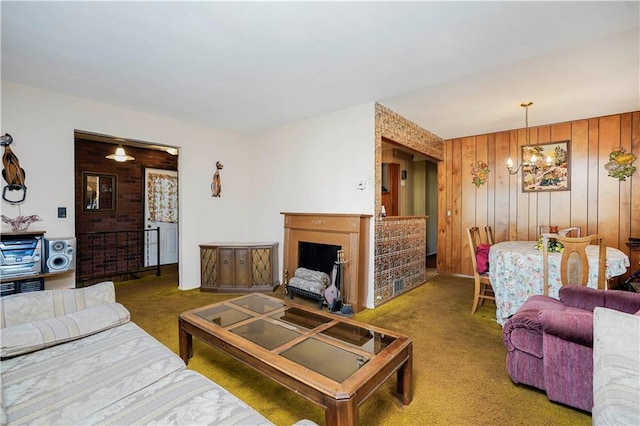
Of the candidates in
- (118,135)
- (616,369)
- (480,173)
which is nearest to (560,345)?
(616,369)

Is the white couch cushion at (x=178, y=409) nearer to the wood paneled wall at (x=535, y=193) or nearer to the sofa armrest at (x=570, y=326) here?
the sofa armrest at (x=570, y=326)

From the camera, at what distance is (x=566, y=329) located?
5.37 ft

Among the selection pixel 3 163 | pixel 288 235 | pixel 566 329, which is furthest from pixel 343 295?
pixel 3 163

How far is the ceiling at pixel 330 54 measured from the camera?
1.90 metres

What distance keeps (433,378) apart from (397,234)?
2.17 metres

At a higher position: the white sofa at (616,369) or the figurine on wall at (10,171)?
the figurine on wall at (10,171)

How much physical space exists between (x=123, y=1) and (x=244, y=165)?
3.35 meters

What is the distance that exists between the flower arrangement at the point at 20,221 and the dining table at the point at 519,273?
4.84m

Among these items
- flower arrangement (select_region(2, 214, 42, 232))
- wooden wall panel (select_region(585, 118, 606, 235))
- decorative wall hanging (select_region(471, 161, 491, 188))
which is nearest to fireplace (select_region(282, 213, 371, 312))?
decorative wall hanging (select_region(471, 161, 491, 188))

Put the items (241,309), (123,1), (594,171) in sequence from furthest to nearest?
(594,171) < (241,309) < (123,1)

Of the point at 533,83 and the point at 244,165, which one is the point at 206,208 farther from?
the point at 533,83

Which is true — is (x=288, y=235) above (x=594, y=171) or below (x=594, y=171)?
below

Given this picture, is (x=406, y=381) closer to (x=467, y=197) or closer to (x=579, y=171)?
(x=467, y=197)

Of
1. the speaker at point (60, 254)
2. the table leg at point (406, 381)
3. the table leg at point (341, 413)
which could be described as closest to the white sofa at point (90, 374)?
the table leg at point (341, 413)
